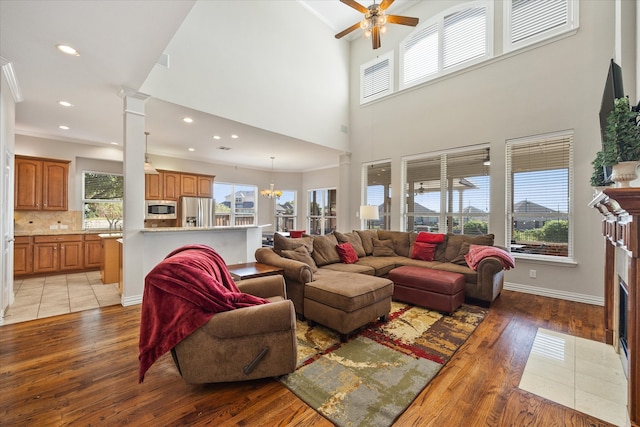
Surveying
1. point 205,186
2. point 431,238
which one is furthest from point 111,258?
point 431,238

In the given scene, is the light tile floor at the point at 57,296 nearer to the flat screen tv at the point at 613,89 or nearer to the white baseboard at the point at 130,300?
the white baseboard at the point at 130,300

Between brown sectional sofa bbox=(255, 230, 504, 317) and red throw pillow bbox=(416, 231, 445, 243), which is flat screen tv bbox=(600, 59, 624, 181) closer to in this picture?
brown sectional sofa bbox=(255, 230, 504, 317)

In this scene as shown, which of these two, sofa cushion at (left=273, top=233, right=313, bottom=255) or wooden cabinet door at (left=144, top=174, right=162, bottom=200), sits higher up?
wooden cabinet door at (left=144, top=174, right=162, bottom=200)

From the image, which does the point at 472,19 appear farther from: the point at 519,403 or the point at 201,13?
the point at 519,403

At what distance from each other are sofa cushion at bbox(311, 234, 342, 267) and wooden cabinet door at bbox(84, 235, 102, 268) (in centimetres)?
483

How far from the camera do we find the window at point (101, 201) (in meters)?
6.24

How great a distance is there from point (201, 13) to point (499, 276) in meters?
5.99

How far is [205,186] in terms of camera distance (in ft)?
25.0

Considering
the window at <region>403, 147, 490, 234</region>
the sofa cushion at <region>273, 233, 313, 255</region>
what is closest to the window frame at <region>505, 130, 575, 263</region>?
the window at <region>403, 147, 490, 234</region>

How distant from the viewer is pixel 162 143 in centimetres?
620

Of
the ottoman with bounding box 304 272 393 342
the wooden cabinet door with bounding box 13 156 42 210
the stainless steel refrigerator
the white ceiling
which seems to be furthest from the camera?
the stainless steel refrigerator

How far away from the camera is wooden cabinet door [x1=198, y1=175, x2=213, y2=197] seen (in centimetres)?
750

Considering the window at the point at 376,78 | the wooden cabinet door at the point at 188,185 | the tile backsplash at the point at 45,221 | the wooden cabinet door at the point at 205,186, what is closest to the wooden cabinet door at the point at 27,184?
the tile backsplash at the point at 45,221

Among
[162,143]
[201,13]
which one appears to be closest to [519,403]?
[201,13]
